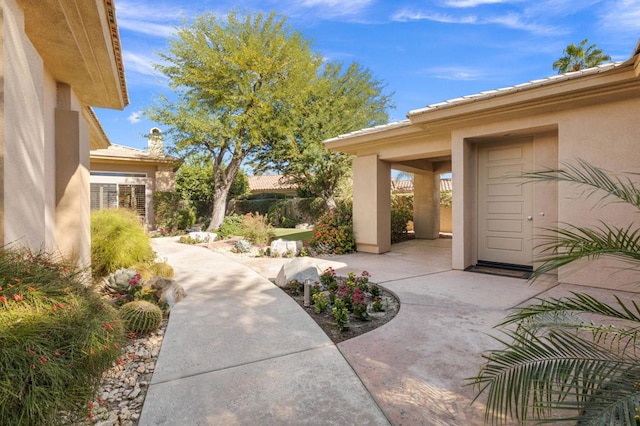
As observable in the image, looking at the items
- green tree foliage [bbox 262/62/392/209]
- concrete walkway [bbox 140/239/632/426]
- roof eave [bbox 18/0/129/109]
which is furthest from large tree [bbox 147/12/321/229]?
concrete walkway [bbox 140/239/632/426]

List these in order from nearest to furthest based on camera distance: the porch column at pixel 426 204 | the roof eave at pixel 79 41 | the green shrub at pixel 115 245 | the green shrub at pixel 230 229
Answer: the roof eave at pixel 79 41
the green shrub at pixel 115 245
the porch column at pixel 426 204
the green shrub at pixel 230 229

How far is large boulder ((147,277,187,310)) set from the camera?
493 centimetres

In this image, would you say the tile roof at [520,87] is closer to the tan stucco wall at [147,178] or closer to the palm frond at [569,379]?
the palm frond at [569,379]

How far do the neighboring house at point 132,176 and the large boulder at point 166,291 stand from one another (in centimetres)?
1217

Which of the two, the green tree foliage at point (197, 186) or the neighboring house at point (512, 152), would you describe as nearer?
the neighboring house at point (512, 152)

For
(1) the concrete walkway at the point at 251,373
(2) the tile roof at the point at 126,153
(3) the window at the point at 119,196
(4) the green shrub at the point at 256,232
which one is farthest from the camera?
(3) the window at the point at 119,196

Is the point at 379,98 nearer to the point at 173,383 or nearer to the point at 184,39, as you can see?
the point at 184,39

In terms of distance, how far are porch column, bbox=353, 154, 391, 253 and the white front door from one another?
2900 millimetres

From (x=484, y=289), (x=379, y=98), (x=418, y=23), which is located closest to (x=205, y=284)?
(x=484, y=289)

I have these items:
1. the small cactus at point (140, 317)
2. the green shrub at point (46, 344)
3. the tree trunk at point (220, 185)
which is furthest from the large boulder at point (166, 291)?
the tree trunk at point (220, 185)

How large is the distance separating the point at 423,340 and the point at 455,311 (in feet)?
4.03

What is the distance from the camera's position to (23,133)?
10.4 ft

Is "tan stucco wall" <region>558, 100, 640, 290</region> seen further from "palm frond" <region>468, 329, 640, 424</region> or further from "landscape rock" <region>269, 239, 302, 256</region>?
A: "landscape rock" <region>269, 239, 302, 256</region>

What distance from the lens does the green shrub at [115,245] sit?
6.70 meters
